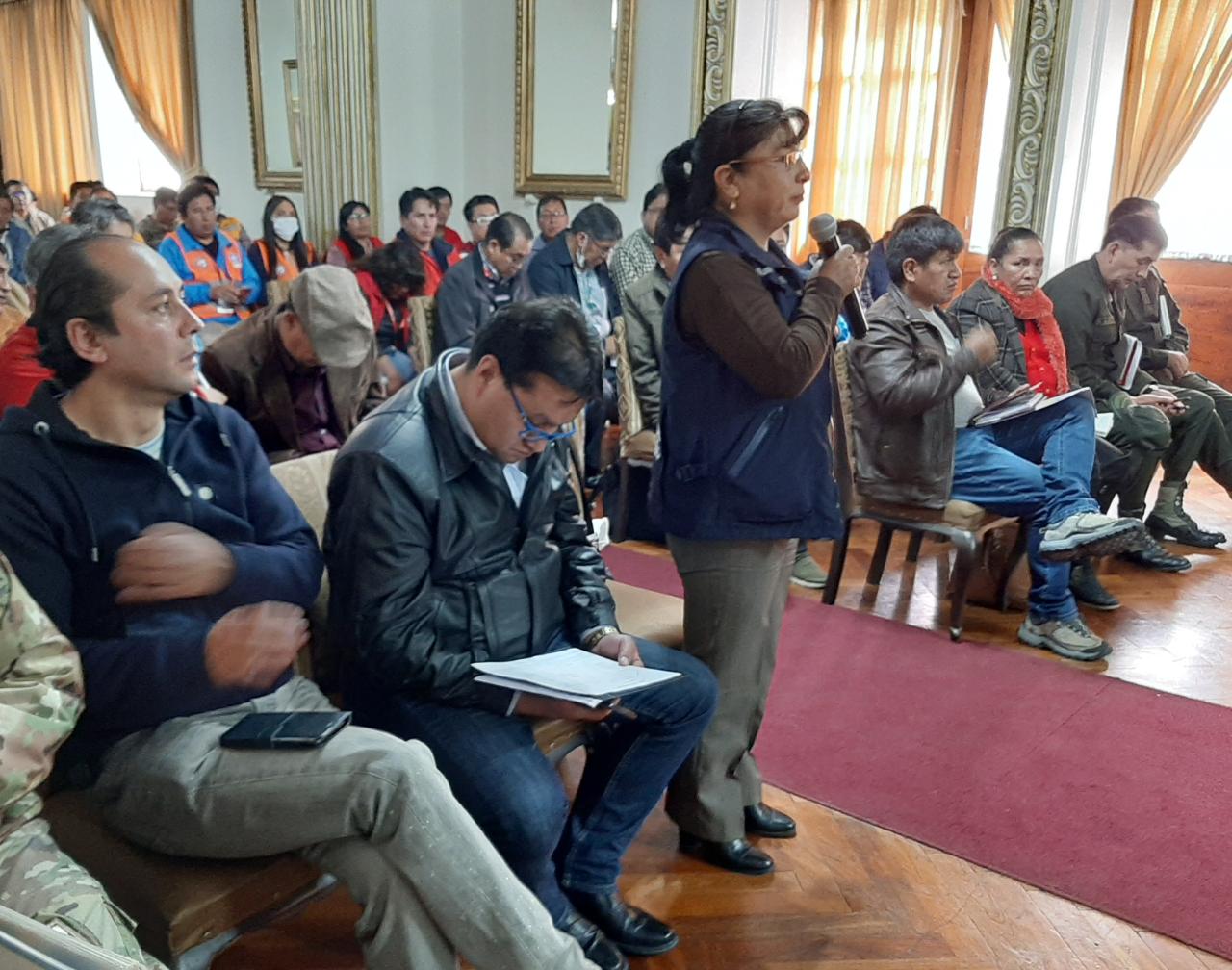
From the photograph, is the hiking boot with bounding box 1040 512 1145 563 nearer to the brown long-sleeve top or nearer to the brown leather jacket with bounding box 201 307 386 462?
the brown long-sleeve top

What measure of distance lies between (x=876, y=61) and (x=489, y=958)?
6.82 metres

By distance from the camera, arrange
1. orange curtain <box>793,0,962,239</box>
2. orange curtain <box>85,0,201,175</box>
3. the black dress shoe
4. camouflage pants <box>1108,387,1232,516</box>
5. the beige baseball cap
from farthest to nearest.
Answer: orange curtain <box>85,0,201,175</box> < orange curtain <box>793,0,962,239</box> < camouflage pants <box>1108,387,1232,516</box> < the beige baseball cap < the black dress shoe

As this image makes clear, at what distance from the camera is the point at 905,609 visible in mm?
3396

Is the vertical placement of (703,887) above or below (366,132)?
below

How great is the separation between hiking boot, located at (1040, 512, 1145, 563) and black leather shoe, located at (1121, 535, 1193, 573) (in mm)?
1021

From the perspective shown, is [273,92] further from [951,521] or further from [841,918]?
[841,918]

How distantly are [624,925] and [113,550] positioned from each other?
3.33 ft

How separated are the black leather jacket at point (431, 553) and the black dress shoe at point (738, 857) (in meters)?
0.61

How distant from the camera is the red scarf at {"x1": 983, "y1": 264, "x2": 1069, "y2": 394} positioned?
3.34 meters

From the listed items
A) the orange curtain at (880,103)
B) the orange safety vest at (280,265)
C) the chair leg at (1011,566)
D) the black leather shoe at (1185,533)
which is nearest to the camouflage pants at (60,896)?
the chair leg at (1011,566)

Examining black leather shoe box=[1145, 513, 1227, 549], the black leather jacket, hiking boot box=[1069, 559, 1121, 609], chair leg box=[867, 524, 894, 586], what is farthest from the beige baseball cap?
black leather shoe box=[1145, 513, 1227, 549]

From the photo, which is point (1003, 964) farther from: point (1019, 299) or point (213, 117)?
point (213, 117)

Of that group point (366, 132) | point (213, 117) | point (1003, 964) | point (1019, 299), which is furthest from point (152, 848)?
point (213, 117)

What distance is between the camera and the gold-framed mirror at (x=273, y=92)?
7.61 metres
